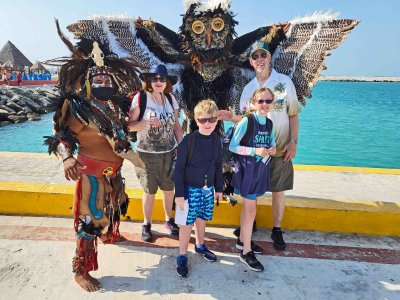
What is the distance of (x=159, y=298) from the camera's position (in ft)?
8.10

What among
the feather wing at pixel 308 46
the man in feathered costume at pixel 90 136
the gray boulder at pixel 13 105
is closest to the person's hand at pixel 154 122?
the man in feathered costume at pixel 90 136

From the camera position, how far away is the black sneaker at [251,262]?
2.86 metres

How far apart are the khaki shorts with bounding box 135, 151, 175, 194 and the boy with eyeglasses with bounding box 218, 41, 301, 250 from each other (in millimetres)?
670

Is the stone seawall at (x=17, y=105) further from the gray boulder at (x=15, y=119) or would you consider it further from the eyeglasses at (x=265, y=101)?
the eyeglasses at (x=265, y=101)

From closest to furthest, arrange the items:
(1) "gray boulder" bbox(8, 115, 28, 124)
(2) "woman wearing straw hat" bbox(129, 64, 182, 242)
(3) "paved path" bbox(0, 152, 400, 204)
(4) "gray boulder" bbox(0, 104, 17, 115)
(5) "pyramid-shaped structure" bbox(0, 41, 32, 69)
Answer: (2) "woman wearing straw hat" bbox(129, 64, 182, 242) < (3) "paved path" bbox(0, 152, 400, 204) < (1) "gray boulder" bbox(8, 115, 28, 124) < (4) "gray boulder" bbox(0, 104, 17, 115) < (5) "pyramid-shaped structure" bbox(0, 41, 32, 69)

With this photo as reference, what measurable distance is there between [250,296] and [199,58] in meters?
2.36

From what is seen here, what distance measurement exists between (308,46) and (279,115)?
92 centimetres

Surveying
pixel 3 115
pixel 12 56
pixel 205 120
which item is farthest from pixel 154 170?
pixel 12 56

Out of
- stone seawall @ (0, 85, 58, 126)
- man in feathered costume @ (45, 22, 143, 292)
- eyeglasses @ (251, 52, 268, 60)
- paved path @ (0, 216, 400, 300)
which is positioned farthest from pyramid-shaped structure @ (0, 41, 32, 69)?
eyeglasses @ (251, 52, 268, 60)

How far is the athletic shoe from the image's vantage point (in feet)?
11.4

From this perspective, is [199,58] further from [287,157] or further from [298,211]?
[298,211]

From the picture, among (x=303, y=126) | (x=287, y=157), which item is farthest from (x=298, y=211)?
(x=303, y=126)

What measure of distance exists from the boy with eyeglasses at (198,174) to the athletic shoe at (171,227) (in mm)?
618

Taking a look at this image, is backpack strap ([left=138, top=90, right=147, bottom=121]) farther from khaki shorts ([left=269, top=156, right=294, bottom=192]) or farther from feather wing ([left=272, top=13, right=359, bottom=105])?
feather wing ([left=272, top=13, right=359, bottom=105])
